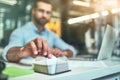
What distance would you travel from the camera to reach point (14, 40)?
118 cm

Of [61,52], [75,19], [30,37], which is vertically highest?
[75,19]

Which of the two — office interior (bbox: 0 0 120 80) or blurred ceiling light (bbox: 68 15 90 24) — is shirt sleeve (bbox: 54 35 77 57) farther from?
blurred ceiling light (bbox: 68 15 90 24)

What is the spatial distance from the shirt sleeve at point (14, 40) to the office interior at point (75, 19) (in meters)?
0.02

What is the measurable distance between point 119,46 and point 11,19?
3.10 feet

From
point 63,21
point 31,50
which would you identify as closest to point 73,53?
point 63,21

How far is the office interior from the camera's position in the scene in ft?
3.81

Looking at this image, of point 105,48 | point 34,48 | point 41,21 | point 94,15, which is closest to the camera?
point 34,48

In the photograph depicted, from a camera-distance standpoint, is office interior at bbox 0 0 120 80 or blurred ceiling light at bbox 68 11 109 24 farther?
blurred ceiling light at bbox 68 11 109 24

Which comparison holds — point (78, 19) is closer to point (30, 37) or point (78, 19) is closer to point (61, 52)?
point (61, 52)

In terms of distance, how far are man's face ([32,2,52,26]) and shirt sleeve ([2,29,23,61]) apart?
5.5 inches

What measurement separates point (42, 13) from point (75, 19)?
0.26m

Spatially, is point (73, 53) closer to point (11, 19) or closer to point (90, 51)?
point (90, 51)

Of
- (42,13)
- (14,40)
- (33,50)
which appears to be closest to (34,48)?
(33,50)

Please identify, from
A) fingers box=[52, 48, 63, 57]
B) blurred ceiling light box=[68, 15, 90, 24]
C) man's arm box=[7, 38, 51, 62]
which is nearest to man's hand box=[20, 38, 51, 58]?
man's arm box=[7, 38, 51, 62]
